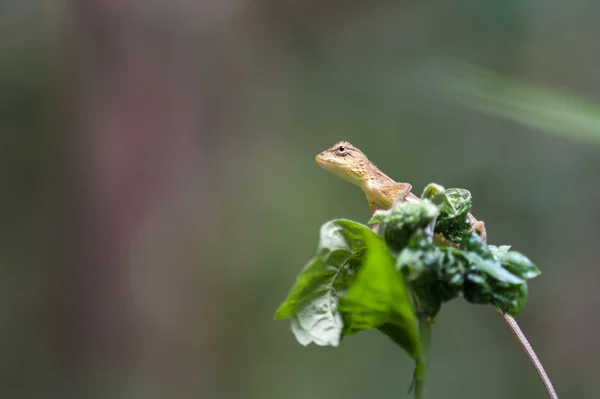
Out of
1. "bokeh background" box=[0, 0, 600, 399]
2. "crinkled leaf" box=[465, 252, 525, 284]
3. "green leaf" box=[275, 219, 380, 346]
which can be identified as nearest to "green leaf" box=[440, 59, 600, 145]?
"bokeh background" box=[0, 0, 600, 399]

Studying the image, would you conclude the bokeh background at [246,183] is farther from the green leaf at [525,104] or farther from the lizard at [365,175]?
the lizard at [365,175]

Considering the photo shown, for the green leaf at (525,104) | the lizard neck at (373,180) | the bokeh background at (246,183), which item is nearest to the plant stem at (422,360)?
the lizard neck at (373,180)

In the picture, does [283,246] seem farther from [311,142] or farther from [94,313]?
[94,313]

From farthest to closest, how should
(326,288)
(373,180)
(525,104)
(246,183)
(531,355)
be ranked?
(246,183)
(525,104)
(373,180)
(531,355)
(326,288)

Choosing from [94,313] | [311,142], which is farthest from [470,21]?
[94,313]

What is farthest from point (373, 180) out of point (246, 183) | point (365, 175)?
point (246, 183)

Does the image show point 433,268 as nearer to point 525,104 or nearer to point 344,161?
point 344,161
